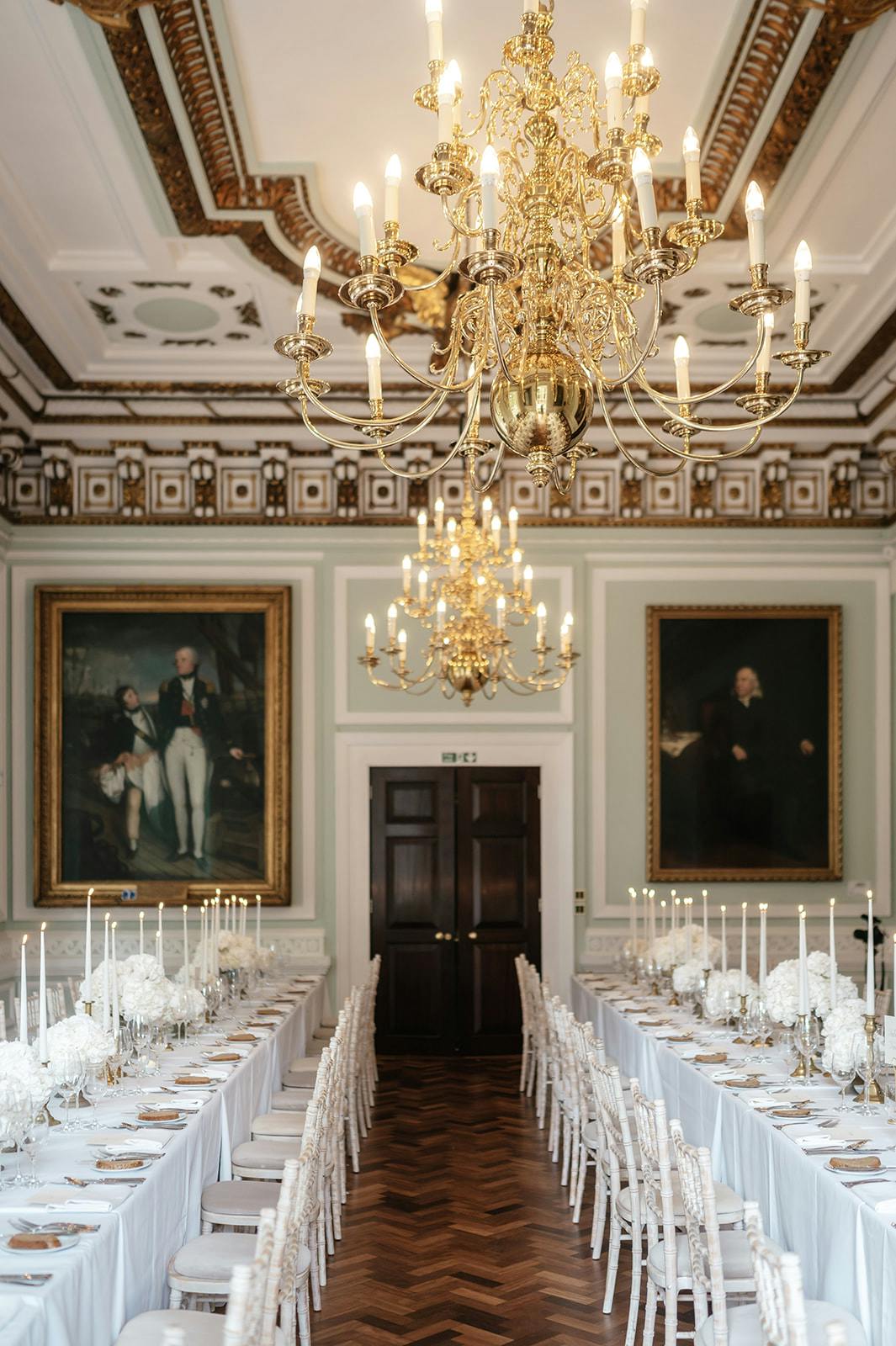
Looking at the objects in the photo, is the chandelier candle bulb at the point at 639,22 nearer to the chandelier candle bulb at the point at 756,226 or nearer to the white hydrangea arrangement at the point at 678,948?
the chandelier candle bulb at the point at 756,226

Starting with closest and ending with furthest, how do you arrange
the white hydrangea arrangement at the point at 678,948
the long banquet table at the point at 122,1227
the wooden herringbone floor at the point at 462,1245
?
the long banquet table at the point at 122,1227 < the wooden herringbone floor at the point at 462,1245 < the white hydrangea arrangement at the point at 678,948

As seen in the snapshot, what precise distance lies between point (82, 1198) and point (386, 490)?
796 centimetres

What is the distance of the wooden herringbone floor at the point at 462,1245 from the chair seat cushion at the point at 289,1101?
0.60 m

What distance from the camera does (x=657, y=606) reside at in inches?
440

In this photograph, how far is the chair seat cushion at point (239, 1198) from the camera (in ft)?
16.5

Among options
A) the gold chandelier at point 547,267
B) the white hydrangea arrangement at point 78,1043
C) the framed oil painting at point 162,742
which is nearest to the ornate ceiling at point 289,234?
the gold chandelier at point 547,267

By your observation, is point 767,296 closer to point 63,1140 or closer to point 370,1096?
point 63,1140

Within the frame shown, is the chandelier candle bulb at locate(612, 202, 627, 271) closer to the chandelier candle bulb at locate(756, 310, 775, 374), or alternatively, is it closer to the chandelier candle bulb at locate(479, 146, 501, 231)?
the chandelier candle bulb at locate(756, 310, 775, 374)

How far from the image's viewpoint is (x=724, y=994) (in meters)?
7.29

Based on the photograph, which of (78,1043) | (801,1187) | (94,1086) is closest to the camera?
(801,1187)

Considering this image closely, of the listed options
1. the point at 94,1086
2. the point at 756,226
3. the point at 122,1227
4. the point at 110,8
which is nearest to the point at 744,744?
the point at 94,1086

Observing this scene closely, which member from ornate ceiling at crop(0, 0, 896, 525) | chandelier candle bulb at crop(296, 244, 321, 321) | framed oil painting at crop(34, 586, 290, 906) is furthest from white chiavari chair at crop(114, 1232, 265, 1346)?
framed oil painting at crop(34, 586, 290, 906)

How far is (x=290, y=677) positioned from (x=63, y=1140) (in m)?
6.53

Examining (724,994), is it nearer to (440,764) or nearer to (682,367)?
(682,367)
